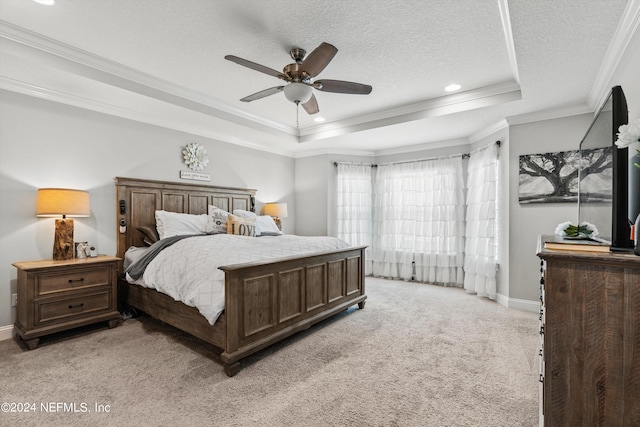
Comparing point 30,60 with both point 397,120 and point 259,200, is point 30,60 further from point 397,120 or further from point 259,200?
point 397,120

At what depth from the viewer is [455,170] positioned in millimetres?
5012

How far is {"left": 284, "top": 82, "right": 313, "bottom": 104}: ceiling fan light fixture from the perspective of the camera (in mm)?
2510

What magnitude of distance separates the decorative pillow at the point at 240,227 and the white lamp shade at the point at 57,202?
59.8 inches

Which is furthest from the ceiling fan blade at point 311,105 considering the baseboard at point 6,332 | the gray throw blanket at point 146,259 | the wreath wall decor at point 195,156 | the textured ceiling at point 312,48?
the baseboard at point 6,332

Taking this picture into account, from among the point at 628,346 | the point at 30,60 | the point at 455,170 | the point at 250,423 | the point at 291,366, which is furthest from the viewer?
the point at 455,170

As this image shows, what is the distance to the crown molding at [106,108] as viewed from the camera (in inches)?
116

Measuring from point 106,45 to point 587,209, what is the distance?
4008mm

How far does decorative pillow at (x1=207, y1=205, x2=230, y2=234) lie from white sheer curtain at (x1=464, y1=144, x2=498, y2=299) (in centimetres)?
360

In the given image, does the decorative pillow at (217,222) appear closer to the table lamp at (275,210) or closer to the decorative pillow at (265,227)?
the decorative pillow at (265,227)

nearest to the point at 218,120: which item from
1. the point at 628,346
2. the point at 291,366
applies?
the point at 291,366

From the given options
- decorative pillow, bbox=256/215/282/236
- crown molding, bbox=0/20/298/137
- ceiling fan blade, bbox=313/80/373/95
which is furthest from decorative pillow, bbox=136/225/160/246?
ceiling fan blade, bbox=313/80/373/95

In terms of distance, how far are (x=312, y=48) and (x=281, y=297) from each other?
7.34ft

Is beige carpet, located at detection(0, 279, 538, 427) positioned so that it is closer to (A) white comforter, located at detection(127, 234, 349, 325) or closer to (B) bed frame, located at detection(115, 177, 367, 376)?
(B) bed frame, located at detection(115, 177, 367, 376)

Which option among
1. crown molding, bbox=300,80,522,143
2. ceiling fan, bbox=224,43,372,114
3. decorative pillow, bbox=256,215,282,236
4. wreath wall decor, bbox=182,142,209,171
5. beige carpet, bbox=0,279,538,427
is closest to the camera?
beige carpet, bbox=0,279,538,427
